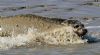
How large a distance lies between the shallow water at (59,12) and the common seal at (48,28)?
1.19 ft

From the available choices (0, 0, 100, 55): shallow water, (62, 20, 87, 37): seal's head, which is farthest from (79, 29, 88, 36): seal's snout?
(0, 0, 100, 55): shallow water

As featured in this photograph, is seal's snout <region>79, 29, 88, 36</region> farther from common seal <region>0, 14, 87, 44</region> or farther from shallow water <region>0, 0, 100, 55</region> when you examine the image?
shallow water <region>0, 0, 100, 55</region>

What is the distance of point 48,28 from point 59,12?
21.8ft

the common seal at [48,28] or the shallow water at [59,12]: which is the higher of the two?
the common seal at [48,28]

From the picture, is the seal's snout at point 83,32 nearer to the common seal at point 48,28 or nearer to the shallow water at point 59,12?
the common seal at point 48,28

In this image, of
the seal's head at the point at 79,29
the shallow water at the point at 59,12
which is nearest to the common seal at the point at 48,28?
the seal's head at the point at 79,29

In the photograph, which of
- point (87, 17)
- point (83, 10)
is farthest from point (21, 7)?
point (87, 17)

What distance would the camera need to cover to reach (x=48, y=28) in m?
11.5

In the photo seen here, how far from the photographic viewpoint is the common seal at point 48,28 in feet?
37.0

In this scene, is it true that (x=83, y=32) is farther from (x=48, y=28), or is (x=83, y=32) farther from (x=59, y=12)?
(x=59, y=12)

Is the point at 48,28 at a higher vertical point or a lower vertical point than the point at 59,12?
higher

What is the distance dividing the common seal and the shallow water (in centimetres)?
36

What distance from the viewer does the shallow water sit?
10500 millimetres

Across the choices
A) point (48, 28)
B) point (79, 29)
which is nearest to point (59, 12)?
point (48, 28)
